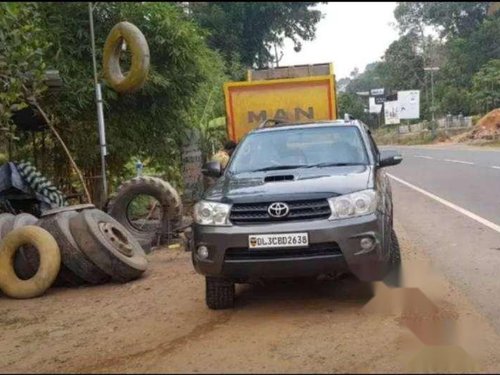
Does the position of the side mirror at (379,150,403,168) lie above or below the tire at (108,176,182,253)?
above

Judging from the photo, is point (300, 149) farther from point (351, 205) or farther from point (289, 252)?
point (289, 252)

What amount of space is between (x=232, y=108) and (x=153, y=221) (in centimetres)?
247

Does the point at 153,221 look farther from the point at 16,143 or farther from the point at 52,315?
the point at 52,315

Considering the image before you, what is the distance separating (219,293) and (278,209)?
38.9 inches

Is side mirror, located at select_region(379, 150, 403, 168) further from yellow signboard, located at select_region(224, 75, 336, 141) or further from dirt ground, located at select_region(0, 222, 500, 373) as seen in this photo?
yellow signboard, located at select_region(224, 75, 336, 141)

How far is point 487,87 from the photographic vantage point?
42.7m

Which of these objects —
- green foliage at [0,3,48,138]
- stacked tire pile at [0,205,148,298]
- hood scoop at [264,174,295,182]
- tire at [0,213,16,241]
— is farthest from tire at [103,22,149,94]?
hood scoop at [264,174,295,182]

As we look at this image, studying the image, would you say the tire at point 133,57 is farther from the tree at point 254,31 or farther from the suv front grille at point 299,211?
the tree at point 254,31

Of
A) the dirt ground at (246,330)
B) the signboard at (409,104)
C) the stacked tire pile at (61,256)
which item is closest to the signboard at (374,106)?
the signboard at (409,104)

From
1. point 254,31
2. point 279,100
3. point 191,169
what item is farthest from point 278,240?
point 254,31

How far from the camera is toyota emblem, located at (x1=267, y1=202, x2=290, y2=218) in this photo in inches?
203

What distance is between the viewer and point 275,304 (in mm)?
5766

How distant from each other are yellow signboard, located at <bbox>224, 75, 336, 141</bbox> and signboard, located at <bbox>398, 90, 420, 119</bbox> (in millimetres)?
46972

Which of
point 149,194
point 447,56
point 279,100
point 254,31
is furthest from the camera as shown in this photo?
point 447,56
